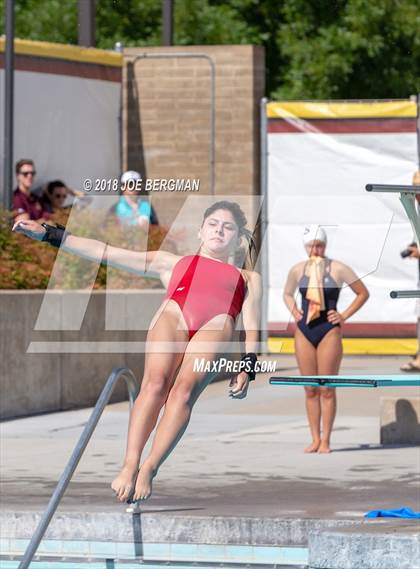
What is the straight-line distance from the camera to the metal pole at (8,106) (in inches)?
719

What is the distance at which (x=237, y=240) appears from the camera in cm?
761

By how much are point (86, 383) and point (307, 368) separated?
381 cm

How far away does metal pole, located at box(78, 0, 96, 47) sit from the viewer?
25766 millimetres

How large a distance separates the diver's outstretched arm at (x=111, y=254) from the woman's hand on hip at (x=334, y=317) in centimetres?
527

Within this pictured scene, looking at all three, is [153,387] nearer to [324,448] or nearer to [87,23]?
[324,448]

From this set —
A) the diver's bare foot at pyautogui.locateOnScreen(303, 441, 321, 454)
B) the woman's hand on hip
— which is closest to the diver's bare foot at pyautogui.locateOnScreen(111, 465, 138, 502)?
the woman's hand on hip

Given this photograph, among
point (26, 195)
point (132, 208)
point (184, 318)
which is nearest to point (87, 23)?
point (26, 195)

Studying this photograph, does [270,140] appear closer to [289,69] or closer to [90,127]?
[90,127]

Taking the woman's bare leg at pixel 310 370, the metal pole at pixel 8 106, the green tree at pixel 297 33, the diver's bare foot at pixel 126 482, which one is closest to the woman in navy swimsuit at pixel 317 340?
the woman's bare leg at pixel 310 370

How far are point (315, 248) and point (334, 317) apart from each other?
64cm

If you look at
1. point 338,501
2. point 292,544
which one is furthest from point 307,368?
point 292,544

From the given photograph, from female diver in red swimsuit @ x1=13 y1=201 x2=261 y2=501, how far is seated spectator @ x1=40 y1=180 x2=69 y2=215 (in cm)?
1111

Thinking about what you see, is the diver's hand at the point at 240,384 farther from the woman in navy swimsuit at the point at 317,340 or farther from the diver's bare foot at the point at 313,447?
the diver's bare foot at the point at 313,447

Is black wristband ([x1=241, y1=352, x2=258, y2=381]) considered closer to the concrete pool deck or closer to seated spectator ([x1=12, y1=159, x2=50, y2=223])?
the concrete pool deck
